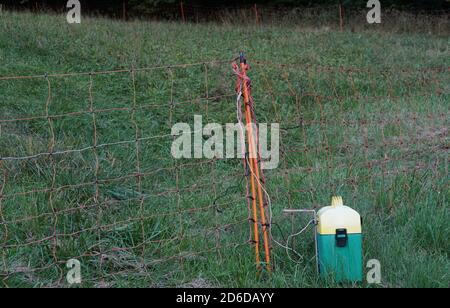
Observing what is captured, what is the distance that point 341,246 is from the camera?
4129mm

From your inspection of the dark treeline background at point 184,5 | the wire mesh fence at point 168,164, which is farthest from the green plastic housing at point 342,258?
the dark treeline background at point 184,5

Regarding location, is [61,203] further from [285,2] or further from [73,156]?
[285,2]

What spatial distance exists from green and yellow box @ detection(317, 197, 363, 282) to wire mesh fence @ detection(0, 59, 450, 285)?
426 mm

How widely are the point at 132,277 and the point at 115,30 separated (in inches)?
419

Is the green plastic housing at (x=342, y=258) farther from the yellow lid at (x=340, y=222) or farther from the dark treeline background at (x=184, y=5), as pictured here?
the dark treeline background at (x=184, y=5)

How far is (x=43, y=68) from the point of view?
33.7 ft

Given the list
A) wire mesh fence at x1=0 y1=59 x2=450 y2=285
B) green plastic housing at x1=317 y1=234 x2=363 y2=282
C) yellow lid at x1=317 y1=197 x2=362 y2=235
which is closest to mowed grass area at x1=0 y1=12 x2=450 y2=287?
wire mesh fence at x1=0 y1=59 x2=450 y2=285

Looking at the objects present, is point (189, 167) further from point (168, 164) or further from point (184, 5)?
point (184, 5)

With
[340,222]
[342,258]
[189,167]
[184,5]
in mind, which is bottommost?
[342,258]

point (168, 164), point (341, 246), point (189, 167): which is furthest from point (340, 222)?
point (168, 164)

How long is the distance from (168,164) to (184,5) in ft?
56.7

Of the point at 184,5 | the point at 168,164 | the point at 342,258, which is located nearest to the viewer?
the point at 342,258

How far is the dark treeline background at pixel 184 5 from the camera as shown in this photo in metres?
22.4
